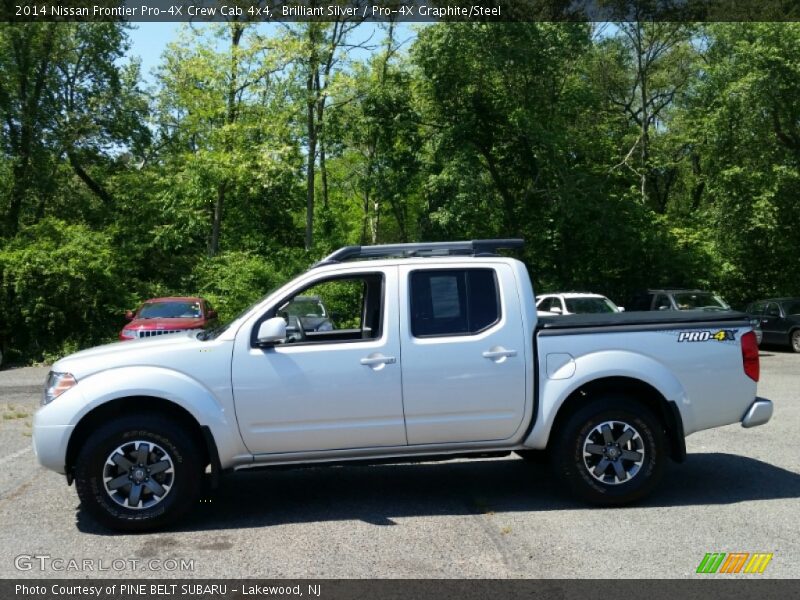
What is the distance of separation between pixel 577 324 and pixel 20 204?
89.3 ft

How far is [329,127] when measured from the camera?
101 ft

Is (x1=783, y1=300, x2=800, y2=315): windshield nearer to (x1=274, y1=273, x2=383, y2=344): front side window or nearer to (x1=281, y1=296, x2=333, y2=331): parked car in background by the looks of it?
(x1=274, y1=273, x2=383, y2=344): front side window

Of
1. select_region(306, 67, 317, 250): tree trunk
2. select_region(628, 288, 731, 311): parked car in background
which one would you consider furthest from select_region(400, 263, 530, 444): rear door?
select_region(306, 67, 317, 250): tree trunk

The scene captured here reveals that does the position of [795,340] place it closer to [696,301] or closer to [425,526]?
[696,301]

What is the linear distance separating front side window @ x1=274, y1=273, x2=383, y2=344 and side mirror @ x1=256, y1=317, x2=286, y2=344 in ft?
0.83

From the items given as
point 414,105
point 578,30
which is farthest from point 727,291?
point 414,105

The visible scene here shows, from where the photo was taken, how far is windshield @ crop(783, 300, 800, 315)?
919 inches

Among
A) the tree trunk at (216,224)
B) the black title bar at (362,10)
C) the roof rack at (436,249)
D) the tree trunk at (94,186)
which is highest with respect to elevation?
the black title bar at (362,10)

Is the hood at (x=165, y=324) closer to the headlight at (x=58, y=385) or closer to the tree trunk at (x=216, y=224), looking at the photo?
the tree trunk at (x=216, y=224)

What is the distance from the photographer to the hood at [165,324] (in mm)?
17953

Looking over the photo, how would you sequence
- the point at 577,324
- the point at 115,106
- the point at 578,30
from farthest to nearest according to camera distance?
the point at 115,106, the point at 578,30, the point at 577,324

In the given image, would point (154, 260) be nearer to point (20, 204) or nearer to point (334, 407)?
point (20, 204)

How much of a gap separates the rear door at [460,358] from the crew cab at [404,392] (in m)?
0.01

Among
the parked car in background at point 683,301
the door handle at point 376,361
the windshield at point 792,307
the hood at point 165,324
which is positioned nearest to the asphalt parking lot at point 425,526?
the door handle at point 376,361
